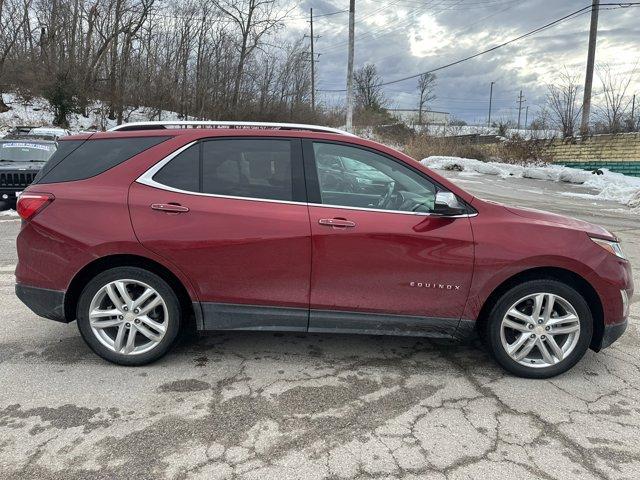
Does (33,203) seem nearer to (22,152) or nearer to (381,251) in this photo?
(381,251)

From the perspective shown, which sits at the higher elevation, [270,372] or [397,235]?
[397,235]

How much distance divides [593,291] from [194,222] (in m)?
2.87

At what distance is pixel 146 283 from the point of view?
11.6 ft

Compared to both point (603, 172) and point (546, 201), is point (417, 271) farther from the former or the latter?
point (603, 172)

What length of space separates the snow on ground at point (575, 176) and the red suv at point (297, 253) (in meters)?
13.0

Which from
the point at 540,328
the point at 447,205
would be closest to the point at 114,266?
the point at 447,205

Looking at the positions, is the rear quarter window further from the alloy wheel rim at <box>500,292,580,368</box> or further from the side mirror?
the alloy wheel rim at <box>500,292,580,368</box>

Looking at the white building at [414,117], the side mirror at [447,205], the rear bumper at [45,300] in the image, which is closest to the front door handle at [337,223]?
the side mirror at [447,205]

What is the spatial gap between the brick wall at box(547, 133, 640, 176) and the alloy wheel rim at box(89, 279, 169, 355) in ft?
80.0

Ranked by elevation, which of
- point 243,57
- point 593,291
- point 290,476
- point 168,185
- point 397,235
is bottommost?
point 290,476

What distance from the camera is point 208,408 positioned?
10.3ft

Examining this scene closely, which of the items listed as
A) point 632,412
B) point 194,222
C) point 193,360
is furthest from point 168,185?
point 632,412

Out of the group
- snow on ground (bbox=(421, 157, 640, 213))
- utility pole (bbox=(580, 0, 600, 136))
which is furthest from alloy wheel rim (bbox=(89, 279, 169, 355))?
utility pole (bbox=(580, 0, 600, 136))

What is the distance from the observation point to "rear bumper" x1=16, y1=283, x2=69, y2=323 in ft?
11.7
